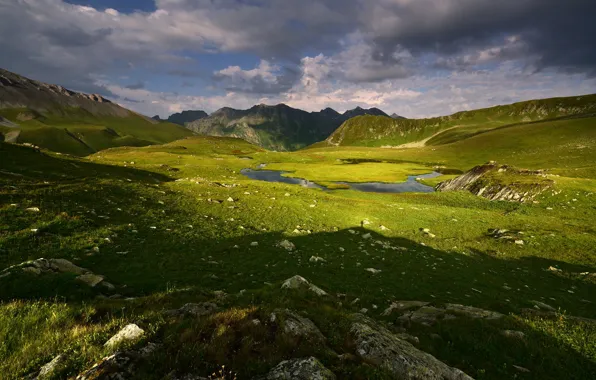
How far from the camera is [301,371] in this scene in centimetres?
634

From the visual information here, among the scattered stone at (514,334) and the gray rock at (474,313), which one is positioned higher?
the scattered stone at (514,334)

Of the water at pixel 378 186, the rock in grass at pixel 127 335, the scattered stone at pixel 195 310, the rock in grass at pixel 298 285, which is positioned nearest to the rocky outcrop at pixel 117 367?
the rock in grass at pixel 127 335

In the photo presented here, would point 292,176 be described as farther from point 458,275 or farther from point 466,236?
point 458,275

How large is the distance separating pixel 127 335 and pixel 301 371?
467 centimetres

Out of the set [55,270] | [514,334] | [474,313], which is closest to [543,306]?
[474,313]

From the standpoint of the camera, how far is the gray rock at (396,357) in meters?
7.56

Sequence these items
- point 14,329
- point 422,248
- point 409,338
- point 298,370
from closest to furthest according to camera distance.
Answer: point 298,370
point 14,329
point 409,338
point 422,248

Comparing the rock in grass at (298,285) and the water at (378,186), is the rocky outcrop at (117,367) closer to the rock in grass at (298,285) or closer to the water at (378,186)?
the rock in grass at (298,285)

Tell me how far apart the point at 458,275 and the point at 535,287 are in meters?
5.82

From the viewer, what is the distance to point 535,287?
22.0 metres

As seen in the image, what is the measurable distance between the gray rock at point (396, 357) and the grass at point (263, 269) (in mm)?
563

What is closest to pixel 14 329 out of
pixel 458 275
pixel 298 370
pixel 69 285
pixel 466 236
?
pixel 69 285

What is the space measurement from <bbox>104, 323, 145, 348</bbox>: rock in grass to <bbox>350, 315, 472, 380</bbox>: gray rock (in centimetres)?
613

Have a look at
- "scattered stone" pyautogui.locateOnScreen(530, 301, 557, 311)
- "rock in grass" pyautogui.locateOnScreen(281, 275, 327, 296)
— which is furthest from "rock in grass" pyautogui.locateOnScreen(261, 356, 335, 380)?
"scattered stone" pyautogui.locateOnScreen(530, 301, 557, 311)
